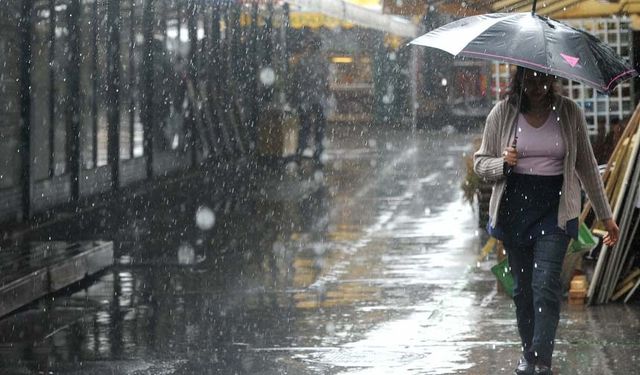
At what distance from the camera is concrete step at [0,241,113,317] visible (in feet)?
31.9

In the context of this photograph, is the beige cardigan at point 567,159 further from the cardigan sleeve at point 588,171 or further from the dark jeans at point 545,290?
the dark jeans at point 545,290

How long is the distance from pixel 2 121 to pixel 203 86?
9.69 meters

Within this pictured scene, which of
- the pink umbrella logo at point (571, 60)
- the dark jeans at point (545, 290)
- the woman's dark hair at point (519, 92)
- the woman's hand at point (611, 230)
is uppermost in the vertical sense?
the pink umbrella logo at point (571, 60)

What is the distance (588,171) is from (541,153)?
0.27 metres

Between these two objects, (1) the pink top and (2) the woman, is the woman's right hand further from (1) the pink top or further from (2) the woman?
(1) the pink top

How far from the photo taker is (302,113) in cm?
2634

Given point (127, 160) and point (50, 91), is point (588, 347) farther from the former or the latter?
point (127, 160)

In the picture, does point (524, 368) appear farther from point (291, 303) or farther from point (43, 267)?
point (43, 267)

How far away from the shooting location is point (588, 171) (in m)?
6.78

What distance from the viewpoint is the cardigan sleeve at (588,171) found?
675 centimetres

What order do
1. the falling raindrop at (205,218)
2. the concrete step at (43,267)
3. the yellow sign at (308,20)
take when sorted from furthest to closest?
the yellow sign at (308,20) → the falling raindrop at (205,218) → the concrete step at (43,267)

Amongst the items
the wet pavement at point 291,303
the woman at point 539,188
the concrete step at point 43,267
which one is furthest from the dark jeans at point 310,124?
the woman at point 539,188

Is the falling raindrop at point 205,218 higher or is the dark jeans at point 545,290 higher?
the dark jeans at point 545,290

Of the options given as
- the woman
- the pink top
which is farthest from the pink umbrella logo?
the pink top
